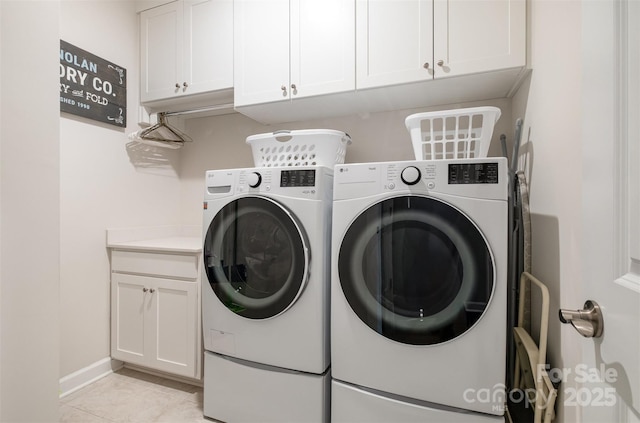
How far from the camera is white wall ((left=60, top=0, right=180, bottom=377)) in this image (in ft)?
5.88

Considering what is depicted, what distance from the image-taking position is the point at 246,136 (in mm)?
2330

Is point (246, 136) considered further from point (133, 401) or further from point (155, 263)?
point (133, 401)

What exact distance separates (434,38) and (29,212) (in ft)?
5.75

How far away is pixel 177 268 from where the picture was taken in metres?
1.77

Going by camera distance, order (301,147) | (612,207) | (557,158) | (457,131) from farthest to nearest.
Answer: (301,147) < (457,131) < (557,158) < (612,207)

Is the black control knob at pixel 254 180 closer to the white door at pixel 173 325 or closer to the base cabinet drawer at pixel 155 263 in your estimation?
the base cabinet drawer at pixel 155 263

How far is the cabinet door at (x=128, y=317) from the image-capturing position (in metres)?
1.87

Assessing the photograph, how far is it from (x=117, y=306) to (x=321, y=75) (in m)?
1.96

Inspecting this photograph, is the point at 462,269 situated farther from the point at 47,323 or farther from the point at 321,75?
the point at 47,323

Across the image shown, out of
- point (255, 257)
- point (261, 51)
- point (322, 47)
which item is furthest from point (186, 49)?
point (255, 257)

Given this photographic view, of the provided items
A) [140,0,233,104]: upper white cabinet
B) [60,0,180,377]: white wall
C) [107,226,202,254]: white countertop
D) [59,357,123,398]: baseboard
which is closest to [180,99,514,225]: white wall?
[107,226,202,254]: white countertop

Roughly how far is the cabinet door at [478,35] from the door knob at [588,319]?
1.22 meters

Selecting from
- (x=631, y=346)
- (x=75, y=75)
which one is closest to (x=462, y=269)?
(x=631, y=346)

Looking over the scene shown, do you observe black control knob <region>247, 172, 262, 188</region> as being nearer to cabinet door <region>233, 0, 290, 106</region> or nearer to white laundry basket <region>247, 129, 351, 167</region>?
white laundry basket <region>247, 129, 351, 167</region>
